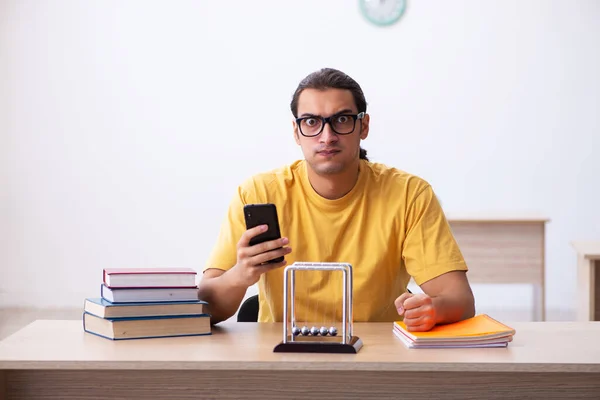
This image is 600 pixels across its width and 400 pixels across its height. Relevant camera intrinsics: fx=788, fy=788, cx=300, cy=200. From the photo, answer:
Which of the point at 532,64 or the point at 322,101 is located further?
the point at 532,64

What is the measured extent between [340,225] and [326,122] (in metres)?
0.29

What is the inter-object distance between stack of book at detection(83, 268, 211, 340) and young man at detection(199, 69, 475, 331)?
16 cm

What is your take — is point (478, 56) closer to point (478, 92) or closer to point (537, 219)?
point (478, 92)

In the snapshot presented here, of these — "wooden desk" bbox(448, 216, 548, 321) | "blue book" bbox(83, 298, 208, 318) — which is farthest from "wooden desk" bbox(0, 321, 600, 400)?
"wooden desk" bbox(448, 216, 548, 321)

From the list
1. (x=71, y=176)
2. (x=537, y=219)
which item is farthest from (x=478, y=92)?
(x=71, y=176)

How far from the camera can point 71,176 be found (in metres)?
5.78

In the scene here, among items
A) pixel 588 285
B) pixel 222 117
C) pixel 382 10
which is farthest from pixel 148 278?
pixel 382 10

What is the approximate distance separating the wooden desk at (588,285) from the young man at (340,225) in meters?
1.61

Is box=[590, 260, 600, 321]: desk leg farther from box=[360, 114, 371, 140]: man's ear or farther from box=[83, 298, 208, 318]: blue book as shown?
box=[83, 298, 208, 318]: blue book

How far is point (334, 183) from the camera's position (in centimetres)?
217

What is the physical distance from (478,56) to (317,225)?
3903mm

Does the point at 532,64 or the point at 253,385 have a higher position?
the point at 532,64

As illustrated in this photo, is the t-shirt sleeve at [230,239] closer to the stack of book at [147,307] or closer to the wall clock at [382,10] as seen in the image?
the stack of book at [147,307]

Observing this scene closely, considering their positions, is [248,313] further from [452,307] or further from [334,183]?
[452,307]
